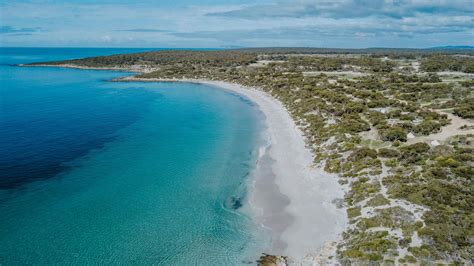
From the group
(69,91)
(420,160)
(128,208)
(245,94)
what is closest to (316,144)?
(420,160)

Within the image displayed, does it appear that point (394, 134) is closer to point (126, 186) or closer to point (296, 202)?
point (296, 202)

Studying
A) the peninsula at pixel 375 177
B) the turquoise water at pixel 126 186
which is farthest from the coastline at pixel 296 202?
the turquoise water at pixel 126 186

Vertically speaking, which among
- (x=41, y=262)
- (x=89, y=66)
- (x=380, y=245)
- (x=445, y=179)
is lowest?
(x=41, y=262)

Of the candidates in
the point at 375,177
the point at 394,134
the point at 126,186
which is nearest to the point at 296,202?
the point at 375,177

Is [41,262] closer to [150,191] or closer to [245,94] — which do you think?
[150,191]

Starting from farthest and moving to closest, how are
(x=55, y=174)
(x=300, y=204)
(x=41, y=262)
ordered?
1. (x=55, y=174)
2. (x=300, y=204)
3. (x=41, y=262)

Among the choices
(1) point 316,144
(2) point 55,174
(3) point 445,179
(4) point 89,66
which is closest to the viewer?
(3) point 445,179
